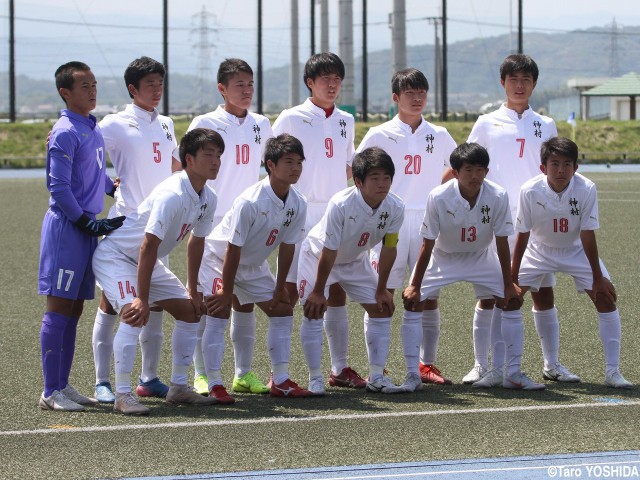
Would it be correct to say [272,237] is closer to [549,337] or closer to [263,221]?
[263,221]

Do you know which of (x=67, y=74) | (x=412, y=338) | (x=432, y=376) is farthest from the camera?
(x=432, y=376)

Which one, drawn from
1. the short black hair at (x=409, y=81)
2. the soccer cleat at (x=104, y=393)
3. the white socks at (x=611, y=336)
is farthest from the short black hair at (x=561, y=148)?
the soccer cleat at (x=104, y=393)

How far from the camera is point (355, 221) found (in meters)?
6.98

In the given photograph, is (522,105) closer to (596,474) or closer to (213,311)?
(213,311)

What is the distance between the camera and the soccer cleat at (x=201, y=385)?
7.14 m

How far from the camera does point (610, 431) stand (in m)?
5.89

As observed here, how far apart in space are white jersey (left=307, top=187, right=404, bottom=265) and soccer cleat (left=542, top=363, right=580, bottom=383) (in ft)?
4.60

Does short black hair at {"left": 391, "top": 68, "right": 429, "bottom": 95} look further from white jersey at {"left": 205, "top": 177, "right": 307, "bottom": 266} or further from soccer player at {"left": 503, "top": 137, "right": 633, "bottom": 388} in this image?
white jersey at {"left": 205, "top": 177, "right": 307, "bottom": 266}

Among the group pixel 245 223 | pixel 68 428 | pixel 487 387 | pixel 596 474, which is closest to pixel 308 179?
pixel 245 223

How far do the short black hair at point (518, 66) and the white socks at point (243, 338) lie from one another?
2.34 metres

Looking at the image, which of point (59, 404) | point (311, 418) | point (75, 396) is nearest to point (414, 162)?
point (311, 418)

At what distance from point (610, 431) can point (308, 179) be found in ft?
9.27

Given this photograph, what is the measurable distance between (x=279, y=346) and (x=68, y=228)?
1455 millimetres

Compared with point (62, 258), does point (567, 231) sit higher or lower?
higher
